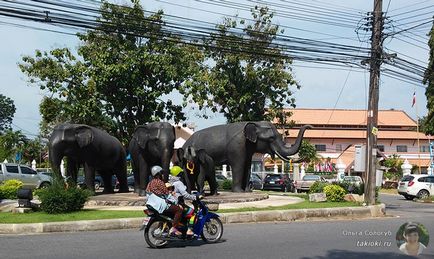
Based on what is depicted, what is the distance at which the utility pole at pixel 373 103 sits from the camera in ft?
65.0

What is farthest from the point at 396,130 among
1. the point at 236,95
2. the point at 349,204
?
the point at 349,204

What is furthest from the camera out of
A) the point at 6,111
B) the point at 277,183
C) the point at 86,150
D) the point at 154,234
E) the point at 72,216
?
the point at 6,111

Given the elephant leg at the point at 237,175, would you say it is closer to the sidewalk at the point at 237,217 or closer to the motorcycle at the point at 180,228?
the sidewalk at the point at 237,217

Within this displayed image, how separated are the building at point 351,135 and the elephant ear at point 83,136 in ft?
165

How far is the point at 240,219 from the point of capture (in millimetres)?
15484

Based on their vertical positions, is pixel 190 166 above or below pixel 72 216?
above

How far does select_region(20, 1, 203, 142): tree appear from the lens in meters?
26.5

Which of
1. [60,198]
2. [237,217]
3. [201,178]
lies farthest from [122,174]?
[237,217]

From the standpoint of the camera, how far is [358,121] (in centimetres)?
7050

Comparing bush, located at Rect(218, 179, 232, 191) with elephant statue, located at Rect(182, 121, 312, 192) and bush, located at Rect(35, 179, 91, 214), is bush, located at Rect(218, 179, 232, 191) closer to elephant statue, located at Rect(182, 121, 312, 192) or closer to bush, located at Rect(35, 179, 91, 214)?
elephant statue, located at Rect(182, 121, 312, 192)

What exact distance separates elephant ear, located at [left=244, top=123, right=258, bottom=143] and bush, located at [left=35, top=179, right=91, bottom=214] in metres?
7.12

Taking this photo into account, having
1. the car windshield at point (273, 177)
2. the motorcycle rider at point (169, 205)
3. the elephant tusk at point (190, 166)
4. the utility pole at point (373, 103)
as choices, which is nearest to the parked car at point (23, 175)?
the elephant tusk at point (190, 166)

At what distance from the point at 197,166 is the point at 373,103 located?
6869 millimetres

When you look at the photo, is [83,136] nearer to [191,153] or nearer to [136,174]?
[136,174]
